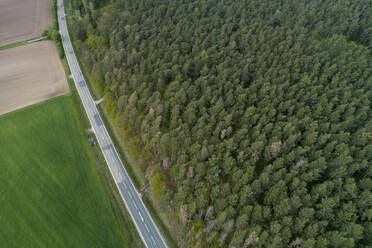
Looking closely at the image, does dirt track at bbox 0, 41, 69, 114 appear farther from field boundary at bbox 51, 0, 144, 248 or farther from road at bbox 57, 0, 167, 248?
field boundary at bbox 51, 0, 144, 248

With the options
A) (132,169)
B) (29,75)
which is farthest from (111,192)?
(29,75)

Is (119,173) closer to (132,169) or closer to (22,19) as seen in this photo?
(132,169)

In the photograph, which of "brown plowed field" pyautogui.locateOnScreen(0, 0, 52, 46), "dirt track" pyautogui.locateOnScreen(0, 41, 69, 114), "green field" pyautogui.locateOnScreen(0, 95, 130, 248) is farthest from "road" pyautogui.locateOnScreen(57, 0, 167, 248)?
"brown plowed field" pyautogui.locateOnScreen(0, 0, 52, 46)

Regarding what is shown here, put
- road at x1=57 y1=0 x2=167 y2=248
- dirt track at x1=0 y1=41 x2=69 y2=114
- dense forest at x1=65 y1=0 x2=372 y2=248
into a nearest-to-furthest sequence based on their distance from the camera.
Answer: dense forest at x1=65 y1=0 x2=372 y2=248 → road at x1=57 y1=0 x2=167 y2=248 → dirt track at x1=0 y1=41 x2=69 y2=114

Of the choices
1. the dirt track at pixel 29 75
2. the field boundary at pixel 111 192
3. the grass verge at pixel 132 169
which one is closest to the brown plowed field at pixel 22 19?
the dirt track at pixel 29 75

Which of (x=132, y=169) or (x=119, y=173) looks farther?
(x=132, y=169)

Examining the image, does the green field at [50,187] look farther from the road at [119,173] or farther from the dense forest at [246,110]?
the dense forest at [246,110]

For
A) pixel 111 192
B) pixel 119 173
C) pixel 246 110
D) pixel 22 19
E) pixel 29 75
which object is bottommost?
pixel 111 192

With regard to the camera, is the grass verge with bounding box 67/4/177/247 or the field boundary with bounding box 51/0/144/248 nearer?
the field boundary with bounding box 51/0/144/248
